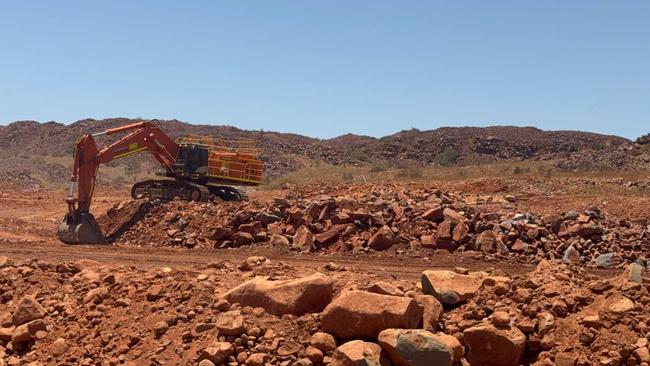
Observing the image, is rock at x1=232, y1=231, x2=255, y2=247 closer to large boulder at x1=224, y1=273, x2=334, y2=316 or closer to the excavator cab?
the excavator cab

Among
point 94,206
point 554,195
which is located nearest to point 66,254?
point 94,206

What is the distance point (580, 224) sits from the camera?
14.4 meters

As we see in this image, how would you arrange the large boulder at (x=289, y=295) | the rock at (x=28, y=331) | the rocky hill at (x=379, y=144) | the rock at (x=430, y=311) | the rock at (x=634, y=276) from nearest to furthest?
the rock at (x=430, y=311) → the large boulder at (x=289, y=295) → the rock at (x=634, y=276) → the rock at (x=28, y=331) → the rocky hill at (x=379, y=144)

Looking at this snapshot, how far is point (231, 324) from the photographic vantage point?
23.3ft

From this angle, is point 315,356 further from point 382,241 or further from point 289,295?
point 382,241

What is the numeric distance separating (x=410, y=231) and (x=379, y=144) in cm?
5486

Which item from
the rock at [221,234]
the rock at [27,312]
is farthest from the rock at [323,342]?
the rock at [221,234]

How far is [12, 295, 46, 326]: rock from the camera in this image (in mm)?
8398

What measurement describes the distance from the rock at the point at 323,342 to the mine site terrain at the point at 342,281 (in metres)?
0.01

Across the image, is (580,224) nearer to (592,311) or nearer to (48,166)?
(592,311)

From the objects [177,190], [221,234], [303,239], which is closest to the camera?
[303,239]

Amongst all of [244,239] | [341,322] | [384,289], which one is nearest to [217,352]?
[341,322]

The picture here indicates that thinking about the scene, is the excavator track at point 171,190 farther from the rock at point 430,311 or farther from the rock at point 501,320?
the rock at point 501,320

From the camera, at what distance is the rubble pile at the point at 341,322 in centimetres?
673
